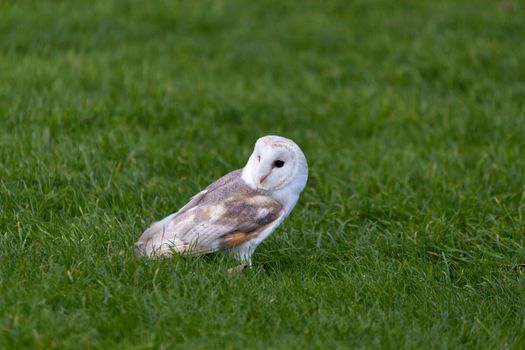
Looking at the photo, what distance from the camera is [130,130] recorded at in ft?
23.9

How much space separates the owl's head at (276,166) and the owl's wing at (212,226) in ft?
0.34

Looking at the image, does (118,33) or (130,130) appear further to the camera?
(118,33)

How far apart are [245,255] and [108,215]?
114 cm

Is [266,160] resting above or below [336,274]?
above

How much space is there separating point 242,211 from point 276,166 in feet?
1.05

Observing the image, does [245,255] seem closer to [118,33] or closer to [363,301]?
[363,301]

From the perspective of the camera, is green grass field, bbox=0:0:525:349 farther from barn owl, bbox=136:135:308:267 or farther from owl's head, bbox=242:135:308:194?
owl's head, bbox=242:135:308:194

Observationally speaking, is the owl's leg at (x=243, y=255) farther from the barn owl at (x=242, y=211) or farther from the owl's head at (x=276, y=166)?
the owl's head at (x=276, y=166)

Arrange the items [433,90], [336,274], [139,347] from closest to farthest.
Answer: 1. [139,347]
2. [336,274]
3. [433,90]

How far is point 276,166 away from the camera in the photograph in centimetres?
496

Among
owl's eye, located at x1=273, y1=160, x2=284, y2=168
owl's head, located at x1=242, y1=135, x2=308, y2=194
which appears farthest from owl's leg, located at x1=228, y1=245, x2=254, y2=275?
owl's eye, located at x1=273, y1=160, x2=284, y2=168

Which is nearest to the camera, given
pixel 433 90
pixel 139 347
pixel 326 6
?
pixel 139 347

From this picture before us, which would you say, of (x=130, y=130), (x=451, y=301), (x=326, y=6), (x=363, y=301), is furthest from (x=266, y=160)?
(x=326, y=6)

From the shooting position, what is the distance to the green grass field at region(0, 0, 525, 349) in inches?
174
